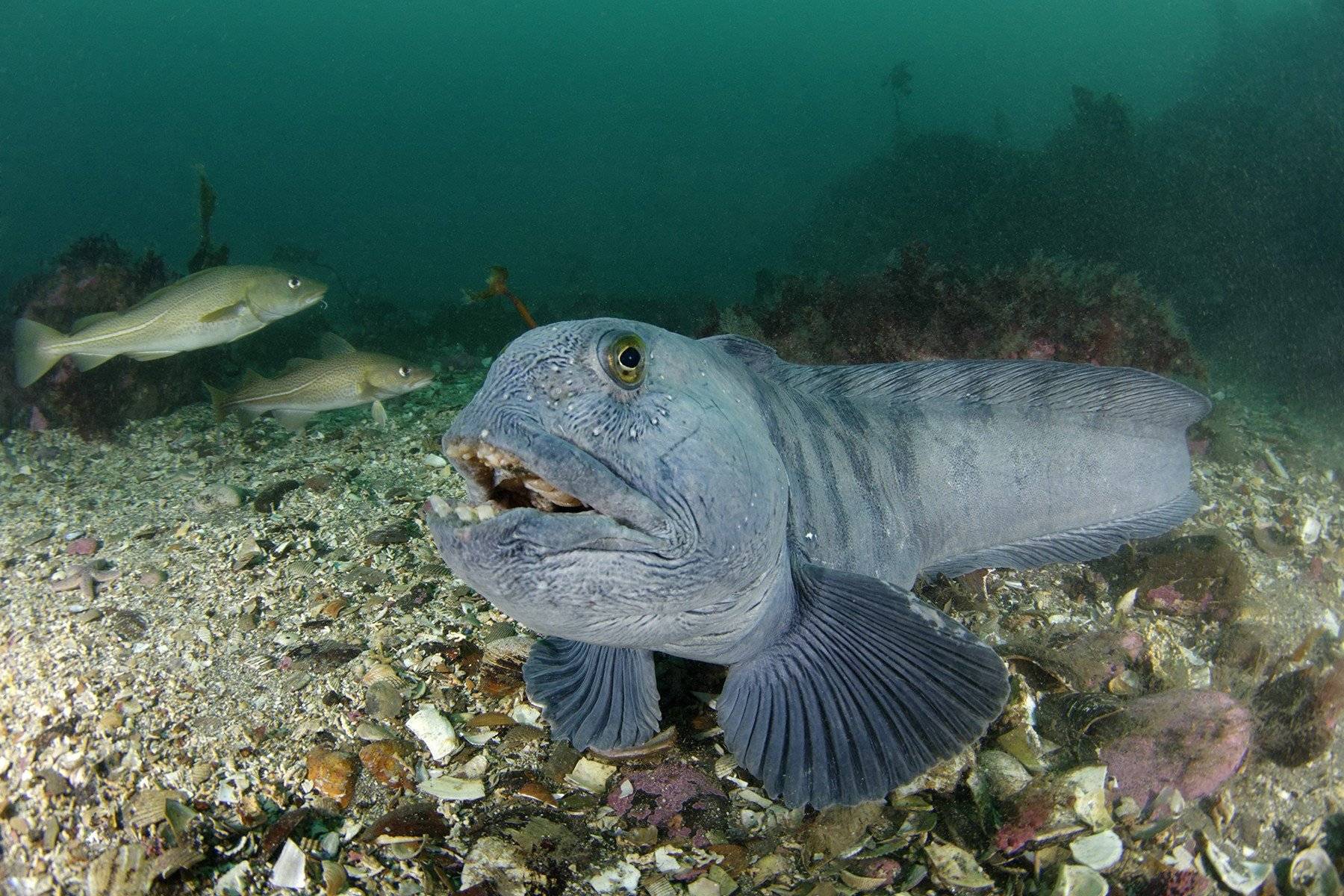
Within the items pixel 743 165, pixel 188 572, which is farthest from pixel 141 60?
pixel 188 572

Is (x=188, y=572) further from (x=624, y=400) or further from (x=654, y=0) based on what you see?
(x=654, y=0)

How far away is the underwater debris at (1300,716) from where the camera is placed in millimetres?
2906

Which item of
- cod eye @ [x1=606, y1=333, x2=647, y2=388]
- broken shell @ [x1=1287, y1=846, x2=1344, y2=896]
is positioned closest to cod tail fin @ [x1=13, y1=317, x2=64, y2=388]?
cod eye @ [x1=606, y1=333, x2=647, y2=388]

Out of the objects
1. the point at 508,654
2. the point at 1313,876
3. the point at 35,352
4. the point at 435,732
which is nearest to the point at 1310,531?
the point at 1313,876

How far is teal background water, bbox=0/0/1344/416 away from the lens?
18766 mm

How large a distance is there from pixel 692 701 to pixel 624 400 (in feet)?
5.24

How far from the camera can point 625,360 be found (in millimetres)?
1799

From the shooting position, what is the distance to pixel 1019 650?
3.03 meters

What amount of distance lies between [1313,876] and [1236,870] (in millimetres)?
395

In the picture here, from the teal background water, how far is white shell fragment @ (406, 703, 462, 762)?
10.8 m

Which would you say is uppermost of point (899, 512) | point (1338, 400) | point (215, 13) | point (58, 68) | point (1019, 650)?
point (215, 13)

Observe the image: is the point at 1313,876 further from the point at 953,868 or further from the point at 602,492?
the point at 602,492

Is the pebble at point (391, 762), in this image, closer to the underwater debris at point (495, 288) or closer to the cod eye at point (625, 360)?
the cod eye at point (625, 360)

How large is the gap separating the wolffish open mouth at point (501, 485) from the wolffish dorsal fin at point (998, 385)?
1.29m
